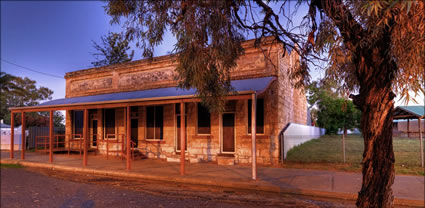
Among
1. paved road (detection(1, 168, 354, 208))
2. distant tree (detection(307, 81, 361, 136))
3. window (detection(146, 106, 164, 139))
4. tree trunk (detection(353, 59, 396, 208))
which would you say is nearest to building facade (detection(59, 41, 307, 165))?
window (detection(146, 106, 164, 139))

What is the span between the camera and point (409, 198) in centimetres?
680

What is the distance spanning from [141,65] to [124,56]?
17.1 metres

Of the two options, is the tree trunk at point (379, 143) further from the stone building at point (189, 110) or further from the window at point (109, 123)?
the window at point (109, 123)

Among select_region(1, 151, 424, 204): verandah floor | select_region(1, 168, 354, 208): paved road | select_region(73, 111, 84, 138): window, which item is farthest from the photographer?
select_region(73, 111, 84, 138): window

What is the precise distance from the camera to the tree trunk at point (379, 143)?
13.6ft

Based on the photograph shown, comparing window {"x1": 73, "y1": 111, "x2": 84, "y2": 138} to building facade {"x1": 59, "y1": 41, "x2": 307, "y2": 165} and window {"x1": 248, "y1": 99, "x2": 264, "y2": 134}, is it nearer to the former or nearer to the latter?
building facade {"x1": 59, "y1": 41, "x2": 307, "y2": 165}

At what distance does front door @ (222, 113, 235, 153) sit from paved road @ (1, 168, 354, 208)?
3.92 m

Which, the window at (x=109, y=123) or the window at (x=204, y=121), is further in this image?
the window at (x=109, y=123)

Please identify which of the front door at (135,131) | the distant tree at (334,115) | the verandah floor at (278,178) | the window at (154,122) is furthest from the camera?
the distant tree at (334,115)

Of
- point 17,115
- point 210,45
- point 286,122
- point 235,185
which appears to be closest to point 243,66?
point 286,122

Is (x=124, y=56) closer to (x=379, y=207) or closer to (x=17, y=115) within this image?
(x=17, y=115)

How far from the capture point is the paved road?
258 inches

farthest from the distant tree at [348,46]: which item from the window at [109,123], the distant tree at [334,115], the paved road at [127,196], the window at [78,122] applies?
the distant tree at [334,115]

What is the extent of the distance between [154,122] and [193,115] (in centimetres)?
248
